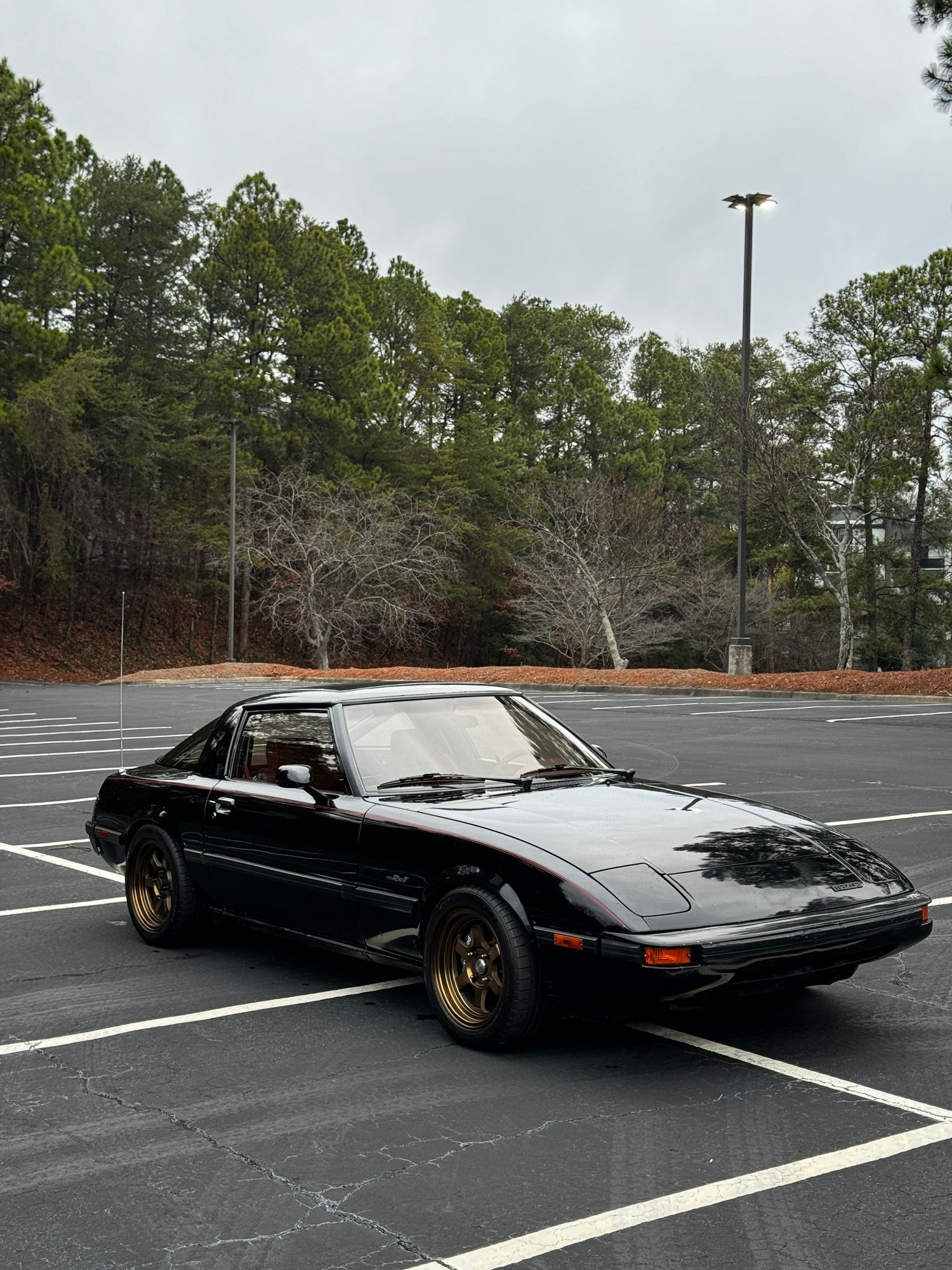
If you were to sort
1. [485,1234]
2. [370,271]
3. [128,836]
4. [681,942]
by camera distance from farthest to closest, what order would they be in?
1. [370,271]
2. [128,836]
3. [681,942]
4. [485,1234]

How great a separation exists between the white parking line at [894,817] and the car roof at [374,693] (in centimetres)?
492

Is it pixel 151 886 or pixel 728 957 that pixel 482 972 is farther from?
pixel 151 886

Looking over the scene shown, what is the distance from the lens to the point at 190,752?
25.0 feet

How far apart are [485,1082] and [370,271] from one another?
222 ft

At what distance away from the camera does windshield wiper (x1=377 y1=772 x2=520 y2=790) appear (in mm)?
6191

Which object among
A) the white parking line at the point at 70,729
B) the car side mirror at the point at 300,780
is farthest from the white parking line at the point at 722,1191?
the white parking line at the point at 70,729

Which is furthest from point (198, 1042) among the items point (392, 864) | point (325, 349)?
point (325, 349)

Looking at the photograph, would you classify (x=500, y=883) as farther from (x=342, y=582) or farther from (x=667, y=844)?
(x=342, y=582)

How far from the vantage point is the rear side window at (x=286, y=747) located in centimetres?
643

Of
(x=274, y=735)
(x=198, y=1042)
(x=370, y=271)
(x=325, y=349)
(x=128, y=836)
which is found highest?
(x=370, y=271)

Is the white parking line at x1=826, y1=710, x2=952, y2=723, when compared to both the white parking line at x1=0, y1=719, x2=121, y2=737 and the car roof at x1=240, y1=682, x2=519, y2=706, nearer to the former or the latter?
the white parking line at x1=0, y1=719, x2=121, y2=737

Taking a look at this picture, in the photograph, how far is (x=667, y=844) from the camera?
211 inches

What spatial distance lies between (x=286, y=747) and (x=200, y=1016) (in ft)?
4.68

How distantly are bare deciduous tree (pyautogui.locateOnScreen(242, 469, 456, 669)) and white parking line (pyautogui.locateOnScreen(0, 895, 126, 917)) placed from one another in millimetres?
39685
